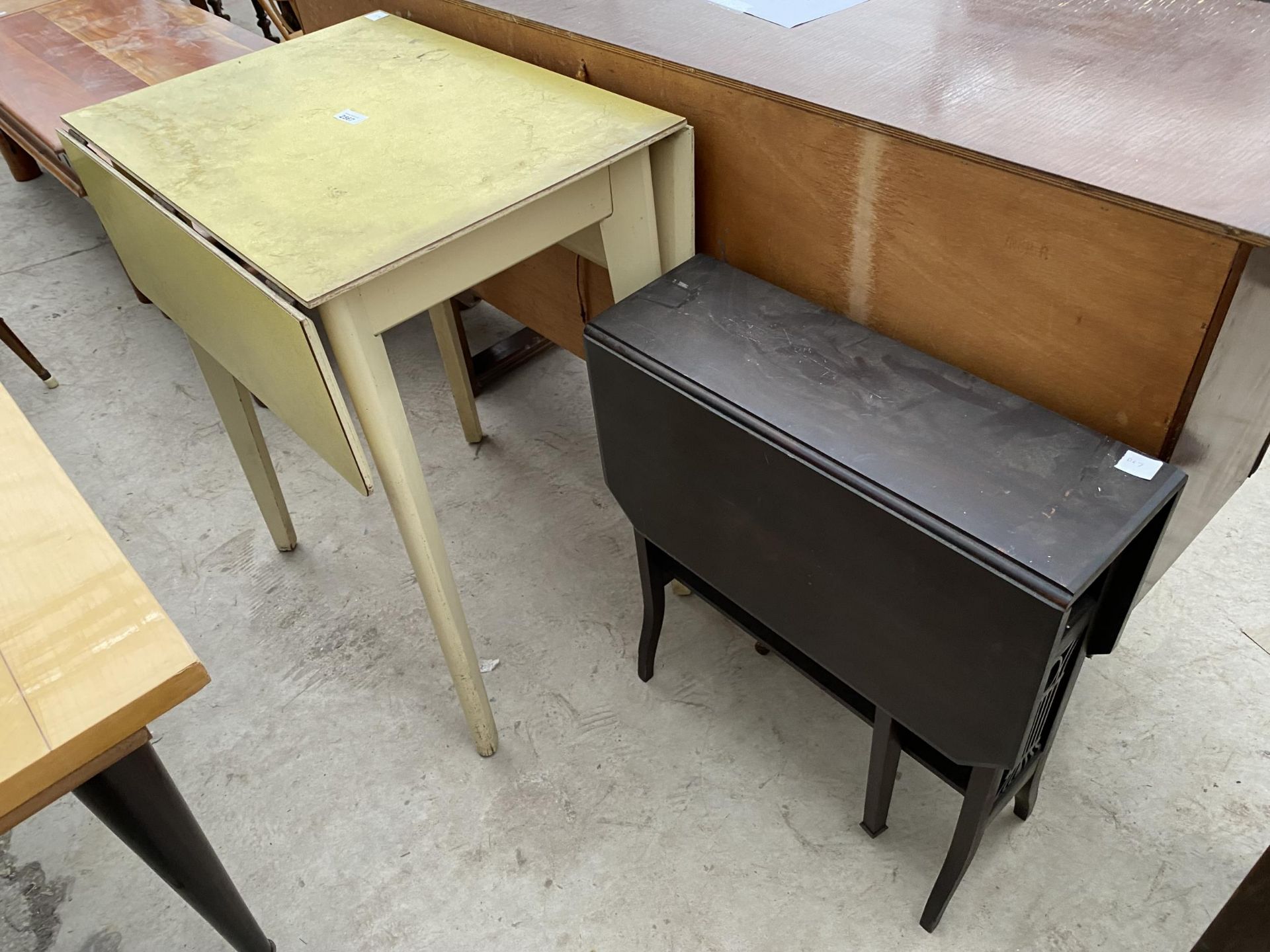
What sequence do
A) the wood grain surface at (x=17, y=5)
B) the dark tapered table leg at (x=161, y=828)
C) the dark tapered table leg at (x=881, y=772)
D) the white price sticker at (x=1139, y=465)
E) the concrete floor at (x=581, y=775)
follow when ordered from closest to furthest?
the dark tapered table leg at (x=161, y=828) → the white price sticker at (x=1139, y=465) → the dark tapered table leg at (x=881, y=772) → the concrete floor at (x=581, y=775) → the wood grain surface at (x=17, y=5)

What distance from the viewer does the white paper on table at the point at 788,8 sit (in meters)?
1.41

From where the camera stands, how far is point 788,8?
1453mm

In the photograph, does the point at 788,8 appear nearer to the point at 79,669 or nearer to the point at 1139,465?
the point at 1139,465

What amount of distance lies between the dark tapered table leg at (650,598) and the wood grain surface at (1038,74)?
26.0 inches

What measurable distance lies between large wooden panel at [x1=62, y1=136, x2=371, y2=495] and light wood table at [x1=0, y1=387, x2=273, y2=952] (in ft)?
0.91

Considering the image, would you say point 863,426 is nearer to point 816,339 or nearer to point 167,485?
point 816,339

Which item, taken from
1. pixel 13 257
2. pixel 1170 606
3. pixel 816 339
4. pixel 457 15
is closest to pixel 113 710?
pixel 816 339

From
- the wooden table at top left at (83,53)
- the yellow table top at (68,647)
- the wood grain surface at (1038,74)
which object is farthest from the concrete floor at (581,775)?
the wooden table at top left at (83,53)

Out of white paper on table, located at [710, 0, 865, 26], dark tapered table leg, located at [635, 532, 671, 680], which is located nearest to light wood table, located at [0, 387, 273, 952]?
dark tapered table leg, located at [635, 532, 671, 680]

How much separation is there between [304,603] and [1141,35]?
1741 mm

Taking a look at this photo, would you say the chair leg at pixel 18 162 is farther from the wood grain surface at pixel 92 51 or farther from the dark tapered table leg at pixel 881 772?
the dark tapered table leg at pixel 881 772

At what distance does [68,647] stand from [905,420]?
2.82 ft

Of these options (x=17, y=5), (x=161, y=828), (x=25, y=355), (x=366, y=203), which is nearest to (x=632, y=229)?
(x=366, y=203)

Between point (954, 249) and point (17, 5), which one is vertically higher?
point (954, 249)
